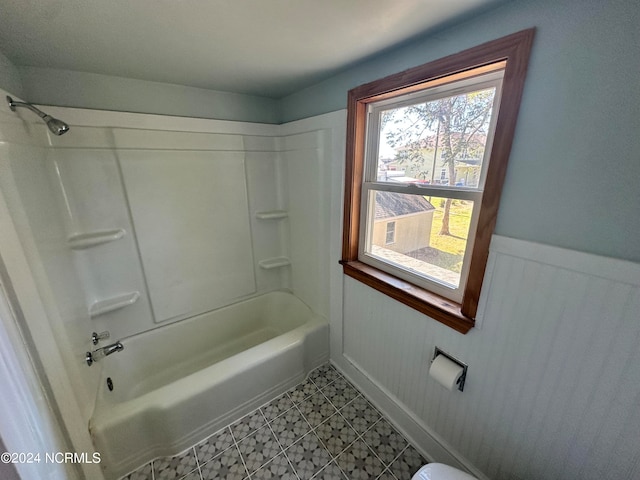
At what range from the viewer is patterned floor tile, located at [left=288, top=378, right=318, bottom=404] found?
1.72 meters

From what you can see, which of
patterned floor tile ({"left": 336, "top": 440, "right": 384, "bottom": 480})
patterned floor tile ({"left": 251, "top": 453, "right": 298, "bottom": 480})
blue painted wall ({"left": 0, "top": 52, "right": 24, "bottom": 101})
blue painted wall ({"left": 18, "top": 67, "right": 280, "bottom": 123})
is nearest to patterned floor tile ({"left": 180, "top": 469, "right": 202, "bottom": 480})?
patterned floor tile ({"left": 251, "top": 453, "right": 298, "bottom": 480})

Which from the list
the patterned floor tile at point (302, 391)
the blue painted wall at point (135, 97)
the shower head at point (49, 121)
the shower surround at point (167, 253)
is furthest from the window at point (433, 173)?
the shower head at point (49, 121)

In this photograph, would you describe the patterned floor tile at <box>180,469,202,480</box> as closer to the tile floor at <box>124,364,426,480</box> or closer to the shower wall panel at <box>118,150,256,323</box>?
the tile floor at <box>124,364,426,480</box>

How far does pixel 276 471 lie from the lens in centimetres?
130

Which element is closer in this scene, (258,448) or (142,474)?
(142,474)

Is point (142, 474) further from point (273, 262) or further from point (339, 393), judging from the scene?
point (273, 262)

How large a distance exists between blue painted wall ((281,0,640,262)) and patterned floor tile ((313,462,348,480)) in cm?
140

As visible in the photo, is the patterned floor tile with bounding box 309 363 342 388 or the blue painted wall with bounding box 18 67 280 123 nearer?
the blue painted wall with bounding box 18 67 280 123

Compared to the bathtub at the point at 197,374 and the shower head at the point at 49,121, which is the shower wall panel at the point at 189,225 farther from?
the shower head at the point at 49,121

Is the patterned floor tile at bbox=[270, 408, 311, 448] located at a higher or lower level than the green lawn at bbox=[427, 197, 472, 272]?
lower

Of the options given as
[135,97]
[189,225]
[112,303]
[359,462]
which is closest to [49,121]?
[135,97]

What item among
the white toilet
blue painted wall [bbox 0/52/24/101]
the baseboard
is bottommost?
the baseboard

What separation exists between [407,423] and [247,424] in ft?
→ 3.16

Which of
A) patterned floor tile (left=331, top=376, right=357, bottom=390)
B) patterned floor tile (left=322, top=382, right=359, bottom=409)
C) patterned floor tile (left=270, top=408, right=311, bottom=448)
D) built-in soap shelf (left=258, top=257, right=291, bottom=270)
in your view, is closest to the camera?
patterned floor tile (left=270, top=408, right=311, bottom=448)
